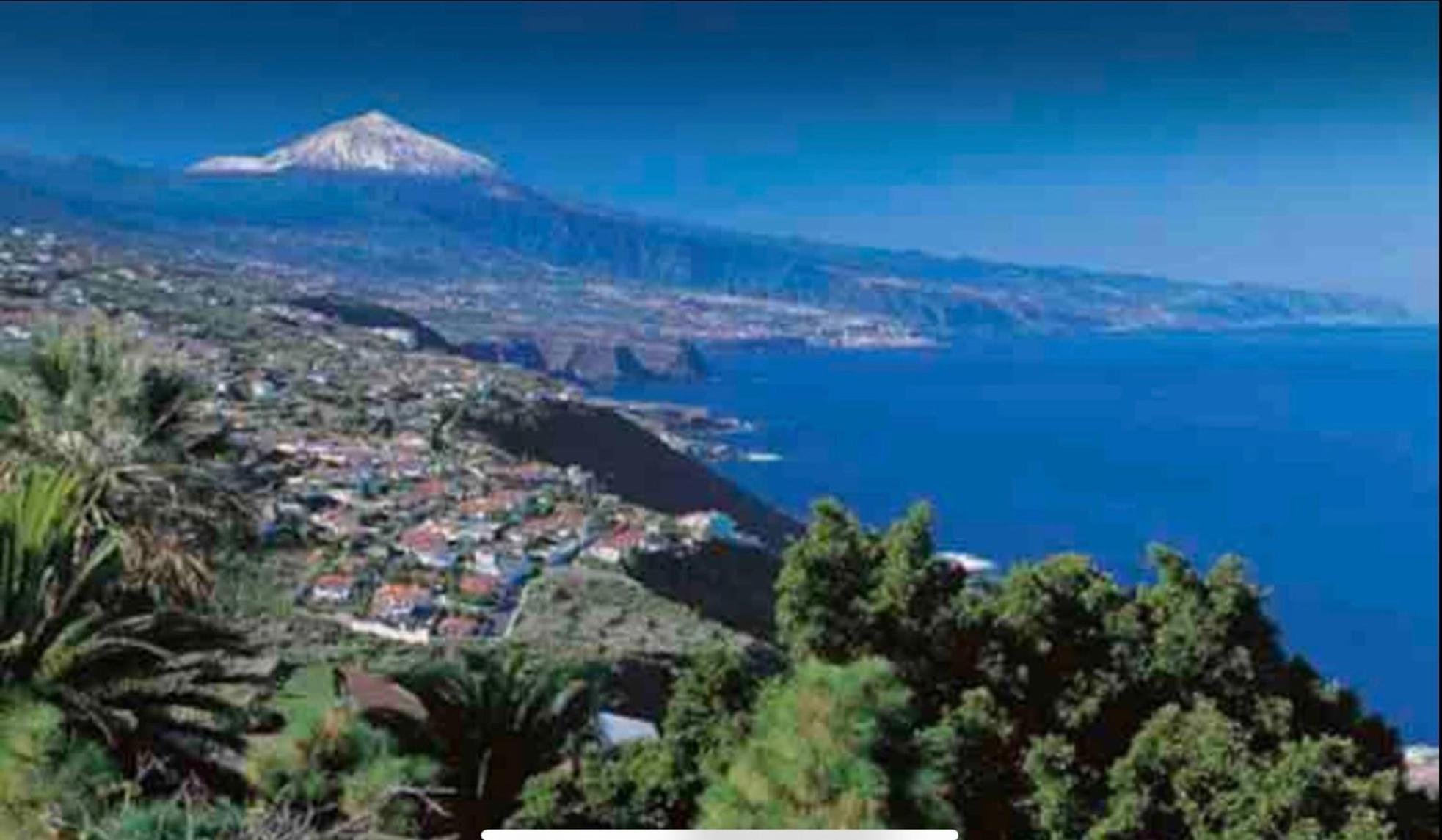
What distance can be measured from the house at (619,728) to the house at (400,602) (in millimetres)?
3316

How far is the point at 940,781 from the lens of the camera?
5.13 meters

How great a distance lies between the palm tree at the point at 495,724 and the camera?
6.59 metres

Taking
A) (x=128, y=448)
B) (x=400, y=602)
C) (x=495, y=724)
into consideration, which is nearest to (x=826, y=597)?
(x=495, y=724)

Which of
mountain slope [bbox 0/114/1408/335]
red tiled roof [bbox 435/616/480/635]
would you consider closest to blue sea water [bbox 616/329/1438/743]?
mountain slope [bbox 0/114/1408/335]

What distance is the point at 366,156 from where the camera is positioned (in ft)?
68.4

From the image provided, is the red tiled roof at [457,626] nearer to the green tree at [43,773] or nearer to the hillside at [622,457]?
the green tree at [43,773]

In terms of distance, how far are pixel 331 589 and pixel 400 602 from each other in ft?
1.71

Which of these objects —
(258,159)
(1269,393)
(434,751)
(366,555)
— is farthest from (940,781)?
(1269,393)

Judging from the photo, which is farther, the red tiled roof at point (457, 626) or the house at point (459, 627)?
the red tiled roof at point (457, 626)

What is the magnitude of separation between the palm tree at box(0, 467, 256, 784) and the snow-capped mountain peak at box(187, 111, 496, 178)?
1361cm

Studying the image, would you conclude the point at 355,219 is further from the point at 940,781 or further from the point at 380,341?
the point at 940,781

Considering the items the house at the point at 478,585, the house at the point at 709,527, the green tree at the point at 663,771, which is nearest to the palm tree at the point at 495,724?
the green tree at the point at 663,771

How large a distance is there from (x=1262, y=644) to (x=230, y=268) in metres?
16.5

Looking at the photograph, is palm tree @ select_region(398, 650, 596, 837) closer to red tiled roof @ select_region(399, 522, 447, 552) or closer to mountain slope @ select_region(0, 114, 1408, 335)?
red tiled roof @ select_region(399, 522, 447, 552)
